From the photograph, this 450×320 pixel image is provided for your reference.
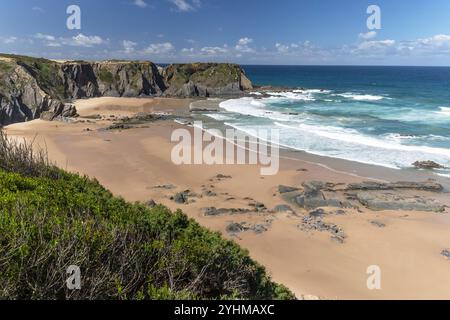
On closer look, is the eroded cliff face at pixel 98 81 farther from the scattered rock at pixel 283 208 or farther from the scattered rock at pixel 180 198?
the scattered rock at pixel 283 208

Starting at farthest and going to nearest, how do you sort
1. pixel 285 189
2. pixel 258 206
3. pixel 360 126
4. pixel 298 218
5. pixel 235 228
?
Result: pixel 360 126, pixel 285 189, pixel 258 206, pixel 298 218, pixel 235 228

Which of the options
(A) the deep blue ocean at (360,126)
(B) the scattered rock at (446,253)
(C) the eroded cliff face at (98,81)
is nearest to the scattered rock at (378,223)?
(B) the scattered rock at (446,253)

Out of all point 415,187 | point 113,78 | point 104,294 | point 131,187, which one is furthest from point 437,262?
point 113,78

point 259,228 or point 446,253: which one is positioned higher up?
point 259,228

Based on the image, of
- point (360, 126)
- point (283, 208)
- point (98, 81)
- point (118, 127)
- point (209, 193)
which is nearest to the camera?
point (283, 208)

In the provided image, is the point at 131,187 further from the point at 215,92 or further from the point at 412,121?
the point at 215,92

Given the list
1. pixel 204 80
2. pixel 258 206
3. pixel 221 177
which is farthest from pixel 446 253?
pixel 204 80

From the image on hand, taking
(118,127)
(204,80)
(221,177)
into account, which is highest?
(204,80)

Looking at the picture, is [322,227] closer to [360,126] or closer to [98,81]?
[360,126]
